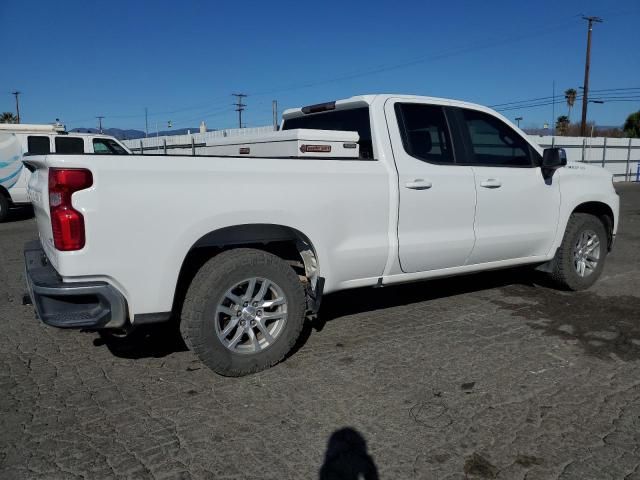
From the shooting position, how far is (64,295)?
3090mm

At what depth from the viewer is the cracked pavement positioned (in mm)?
2711

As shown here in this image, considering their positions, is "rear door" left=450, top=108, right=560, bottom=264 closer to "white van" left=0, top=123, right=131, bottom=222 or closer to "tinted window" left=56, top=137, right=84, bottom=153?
"white van" left=0, top=123, right=131, bottom=222

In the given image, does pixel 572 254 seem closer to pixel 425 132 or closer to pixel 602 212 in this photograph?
pixel 602 212

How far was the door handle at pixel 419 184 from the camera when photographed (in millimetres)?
4277

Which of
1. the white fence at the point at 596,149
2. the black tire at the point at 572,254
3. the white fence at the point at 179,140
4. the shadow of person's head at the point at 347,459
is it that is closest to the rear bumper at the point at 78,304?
the shadow of person's head at the point at 347,459

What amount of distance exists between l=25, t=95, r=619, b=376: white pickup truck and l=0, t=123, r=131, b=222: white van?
9.91 meters

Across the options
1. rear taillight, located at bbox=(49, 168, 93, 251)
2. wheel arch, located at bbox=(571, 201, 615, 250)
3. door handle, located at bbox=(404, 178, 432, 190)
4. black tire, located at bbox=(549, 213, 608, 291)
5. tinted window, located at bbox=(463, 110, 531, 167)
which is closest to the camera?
rear taillight, located at bbox=(49, 168, 93, 251)

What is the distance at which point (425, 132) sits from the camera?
463 cm

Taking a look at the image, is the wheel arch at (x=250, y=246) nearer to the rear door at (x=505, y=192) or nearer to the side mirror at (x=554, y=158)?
the rear door at (x=505, y=192)

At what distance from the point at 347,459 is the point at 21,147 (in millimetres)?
13174

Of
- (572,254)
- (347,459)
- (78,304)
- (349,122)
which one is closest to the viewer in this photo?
(347,459)

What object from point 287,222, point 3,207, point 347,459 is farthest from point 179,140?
→ point 347,459

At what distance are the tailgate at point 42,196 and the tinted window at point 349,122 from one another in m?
2.39

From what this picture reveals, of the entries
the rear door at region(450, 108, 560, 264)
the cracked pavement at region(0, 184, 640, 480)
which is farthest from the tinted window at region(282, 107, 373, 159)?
the cracked pavement at region(0, 184, 640, 480)
